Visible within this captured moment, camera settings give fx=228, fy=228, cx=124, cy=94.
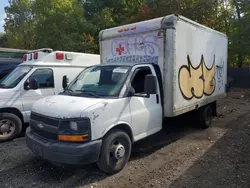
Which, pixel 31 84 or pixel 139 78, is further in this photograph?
pixel 31 84

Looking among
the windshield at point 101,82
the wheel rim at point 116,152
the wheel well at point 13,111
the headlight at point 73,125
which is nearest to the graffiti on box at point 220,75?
the windshield at point 101,82

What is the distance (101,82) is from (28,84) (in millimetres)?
3039

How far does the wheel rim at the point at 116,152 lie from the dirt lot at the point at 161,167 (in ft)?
0.80

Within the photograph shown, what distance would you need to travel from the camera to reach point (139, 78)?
15.8ft

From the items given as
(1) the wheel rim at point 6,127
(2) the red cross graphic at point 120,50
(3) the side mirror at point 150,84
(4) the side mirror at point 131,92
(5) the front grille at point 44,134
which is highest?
(2) the red cross graphic at point 120,50

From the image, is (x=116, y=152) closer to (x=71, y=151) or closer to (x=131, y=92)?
(x=71, y=151)

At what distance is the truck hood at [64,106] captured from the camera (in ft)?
12.1

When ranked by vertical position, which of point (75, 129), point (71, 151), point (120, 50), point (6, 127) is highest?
point (120, 50)

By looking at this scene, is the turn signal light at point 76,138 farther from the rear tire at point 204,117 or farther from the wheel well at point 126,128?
the rear tire at point 204,117

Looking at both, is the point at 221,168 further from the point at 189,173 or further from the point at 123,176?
the point at 123,176

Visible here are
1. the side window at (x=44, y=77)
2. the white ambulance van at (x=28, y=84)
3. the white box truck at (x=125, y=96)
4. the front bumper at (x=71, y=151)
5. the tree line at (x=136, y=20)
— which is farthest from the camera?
the tree line at (x=136, y=20)

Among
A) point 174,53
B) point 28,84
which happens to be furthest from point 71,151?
point 28,84

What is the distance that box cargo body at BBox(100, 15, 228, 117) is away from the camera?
5082mm

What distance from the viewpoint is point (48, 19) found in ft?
60.3
